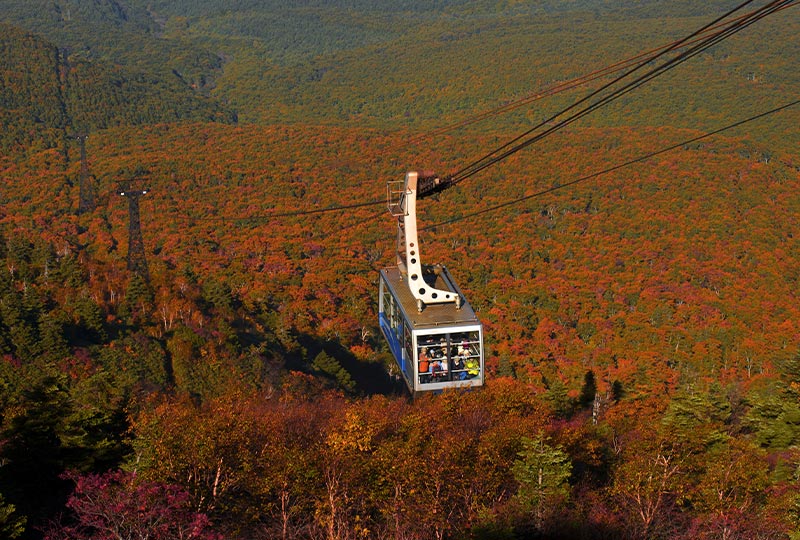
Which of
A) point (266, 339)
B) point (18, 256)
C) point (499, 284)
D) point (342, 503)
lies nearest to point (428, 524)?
point (342, 503)

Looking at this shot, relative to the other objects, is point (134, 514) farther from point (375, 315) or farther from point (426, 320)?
point (375, 315)

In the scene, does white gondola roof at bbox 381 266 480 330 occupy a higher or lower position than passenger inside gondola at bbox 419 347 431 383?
higher

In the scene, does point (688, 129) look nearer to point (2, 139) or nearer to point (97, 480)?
point (2, 139)

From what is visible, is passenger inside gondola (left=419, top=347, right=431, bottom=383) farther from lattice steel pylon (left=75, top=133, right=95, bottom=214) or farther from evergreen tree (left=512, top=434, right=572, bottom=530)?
lattice steel pylon (left=75, top=133, right=95, bottom=214)

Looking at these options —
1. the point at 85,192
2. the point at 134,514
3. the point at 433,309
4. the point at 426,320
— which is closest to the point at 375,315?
the point at 85,192

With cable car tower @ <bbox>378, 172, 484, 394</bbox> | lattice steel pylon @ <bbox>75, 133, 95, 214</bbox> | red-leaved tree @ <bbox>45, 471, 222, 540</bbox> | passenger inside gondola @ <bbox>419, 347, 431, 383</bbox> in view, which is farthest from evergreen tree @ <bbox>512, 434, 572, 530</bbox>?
lattice steel pylon @ <bbox>75, 133, 95, 214</bbox>
